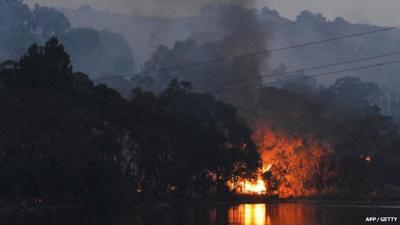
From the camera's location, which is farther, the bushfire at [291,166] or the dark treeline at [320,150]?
the dark treeline at [320,150]

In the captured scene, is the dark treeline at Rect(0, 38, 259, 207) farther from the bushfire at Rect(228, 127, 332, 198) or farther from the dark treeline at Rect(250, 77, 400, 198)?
the dark treeline at Rect(250, 77, 400, 198)

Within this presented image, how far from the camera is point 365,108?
15375cm

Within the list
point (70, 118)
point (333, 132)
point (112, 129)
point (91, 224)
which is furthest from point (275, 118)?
point (91, 224)

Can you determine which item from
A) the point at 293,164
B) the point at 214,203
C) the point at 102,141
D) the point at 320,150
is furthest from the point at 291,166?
the point at 102,141

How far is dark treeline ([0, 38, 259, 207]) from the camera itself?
66.6 m

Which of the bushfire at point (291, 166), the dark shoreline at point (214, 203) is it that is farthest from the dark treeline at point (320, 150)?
the dark shoreline at point (214, 203)

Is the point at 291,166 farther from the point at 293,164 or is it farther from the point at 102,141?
the point at 102,141

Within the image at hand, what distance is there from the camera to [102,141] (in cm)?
7369

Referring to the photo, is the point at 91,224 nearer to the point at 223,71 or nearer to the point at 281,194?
the point at 281,194

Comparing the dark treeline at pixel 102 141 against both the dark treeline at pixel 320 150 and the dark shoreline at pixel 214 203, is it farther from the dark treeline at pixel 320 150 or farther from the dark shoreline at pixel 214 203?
the dark treeline at pixel 320 150

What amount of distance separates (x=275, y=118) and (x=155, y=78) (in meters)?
81.9

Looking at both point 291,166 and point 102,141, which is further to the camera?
point 291,166

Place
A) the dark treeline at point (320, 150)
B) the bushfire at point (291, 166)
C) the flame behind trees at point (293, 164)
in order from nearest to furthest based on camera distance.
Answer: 1. the bushfire at point (291, 166)
2. the flame behind trees at point (293, 164)
3. the dark treeline at point (320, 150)

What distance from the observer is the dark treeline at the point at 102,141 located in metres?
66.6
